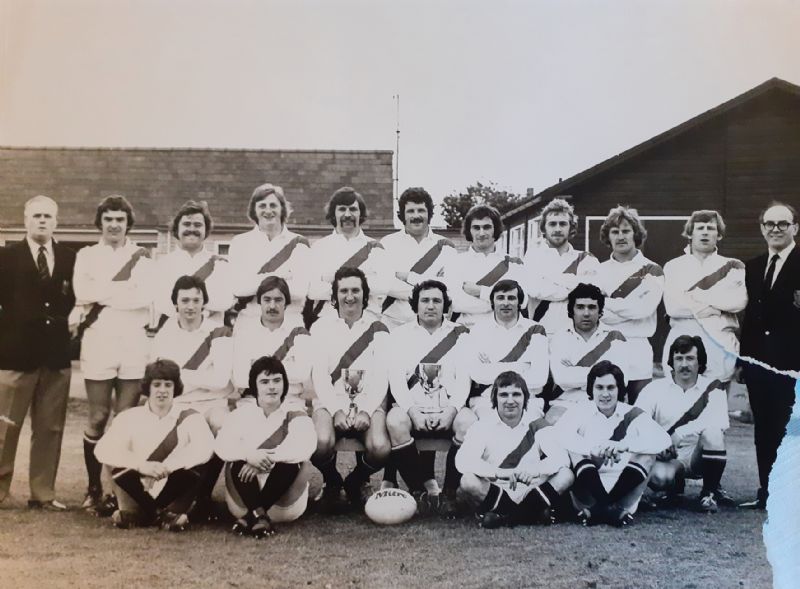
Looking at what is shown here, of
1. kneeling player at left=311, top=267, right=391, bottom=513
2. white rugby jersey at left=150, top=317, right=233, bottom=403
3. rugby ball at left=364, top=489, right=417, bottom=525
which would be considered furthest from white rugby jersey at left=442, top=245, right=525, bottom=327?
white rugby jersey at left=150, top=317, right=233, bottom=403

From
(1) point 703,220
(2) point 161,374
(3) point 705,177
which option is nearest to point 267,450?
(2) point 161,374

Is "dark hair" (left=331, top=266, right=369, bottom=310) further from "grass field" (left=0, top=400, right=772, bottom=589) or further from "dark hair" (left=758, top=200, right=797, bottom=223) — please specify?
"dark hair" (left=758, top=200, right=797, bottom=223)

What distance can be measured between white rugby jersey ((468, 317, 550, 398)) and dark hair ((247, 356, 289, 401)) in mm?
801

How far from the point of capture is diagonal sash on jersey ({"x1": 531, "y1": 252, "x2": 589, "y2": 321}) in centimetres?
309

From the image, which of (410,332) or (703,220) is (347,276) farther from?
(703,220)

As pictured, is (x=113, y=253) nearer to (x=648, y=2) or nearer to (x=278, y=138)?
(x=278, y=138)

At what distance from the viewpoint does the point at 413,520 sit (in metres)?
2.88

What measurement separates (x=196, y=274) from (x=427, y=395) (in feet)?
3.69

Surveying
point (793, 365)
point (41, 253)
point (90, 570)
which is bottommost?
point (90, 570)

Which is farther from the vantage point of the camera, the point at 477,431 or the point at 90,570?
the point at 477,431

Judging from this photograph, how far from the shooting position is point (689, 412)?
122 inches

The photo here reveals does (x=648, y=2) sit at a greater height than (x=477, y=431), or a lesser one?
greater

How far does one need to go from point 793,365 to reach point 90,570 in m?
3.00

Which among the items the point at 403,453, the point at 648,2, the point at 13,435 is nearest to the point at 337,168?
the point at 403,453
